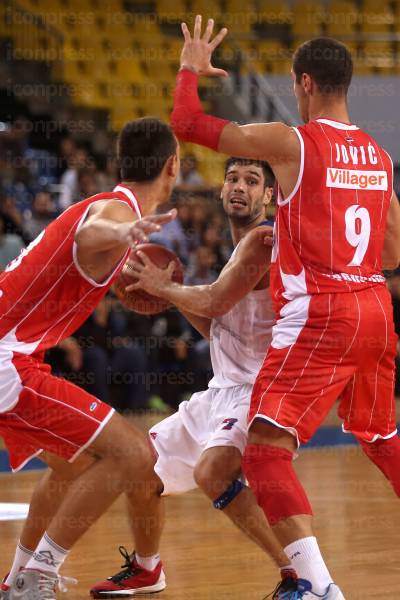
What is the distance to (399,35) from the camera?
615 inches

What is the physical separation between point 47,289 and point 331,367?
1033mm

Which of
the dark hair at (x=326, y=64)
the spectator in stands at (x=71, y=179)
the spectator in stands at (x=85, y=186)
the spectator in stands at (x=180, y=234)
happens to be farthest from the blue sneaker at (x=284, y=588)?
the spectator in stands at (x=71, y=179)

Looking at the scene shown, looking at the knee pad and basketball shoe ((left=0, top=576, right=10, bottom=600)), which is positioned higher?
the knee pad

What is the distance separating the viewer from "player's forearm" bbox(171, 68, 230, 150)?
369 cm

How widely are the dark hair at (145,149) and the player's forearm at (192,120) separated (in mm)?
278

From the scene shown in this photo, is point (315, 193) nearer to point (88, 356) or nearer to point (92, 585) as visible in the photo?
point (92, 585)

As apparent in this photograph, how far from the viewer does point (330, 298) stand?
12.1 ft

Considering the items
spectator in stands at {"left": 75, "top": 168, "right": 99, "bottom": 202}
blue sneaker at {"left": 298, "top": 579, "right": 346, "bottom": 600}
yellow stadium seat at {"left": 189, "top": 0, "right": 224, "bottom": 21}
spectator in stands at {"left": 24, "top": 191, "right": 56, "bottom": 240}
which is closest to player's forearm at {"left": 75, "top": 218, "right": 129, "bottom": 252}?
blue sneaker at {"left": 298, "top": 579, "right": 346, "bottom": 600}

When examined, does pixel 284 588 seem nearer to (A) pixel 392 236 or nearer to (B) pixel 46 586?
(B) pixel 46 586

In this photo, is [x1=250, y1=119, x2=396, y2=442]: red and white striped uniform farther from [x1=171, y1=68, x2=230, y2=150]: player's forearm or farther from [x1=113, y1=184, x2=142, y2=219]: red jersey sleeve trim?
[x1=113, y1=184, x2=142, y2=219]: red jersey sleeve trim

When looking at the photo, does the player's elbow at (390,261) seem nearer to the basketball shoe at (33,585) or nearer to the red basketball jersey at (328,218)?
the red basketball jersey at (328,218)

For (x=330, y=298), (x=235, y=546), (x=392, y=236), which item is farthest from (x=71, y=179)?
(x=330, y=298)

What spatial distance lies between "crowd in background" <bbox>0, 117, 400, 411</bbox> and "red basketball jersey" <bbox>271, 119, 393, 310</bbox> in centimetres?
536

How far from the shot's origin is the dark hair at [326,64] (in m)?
3.80
